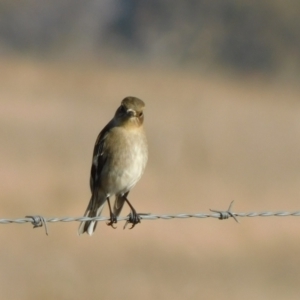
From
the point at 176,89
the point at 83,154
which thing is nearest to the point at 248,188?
the point at 83,154

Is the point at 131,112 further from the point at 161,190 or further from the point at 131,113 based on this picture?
the point at 161,190

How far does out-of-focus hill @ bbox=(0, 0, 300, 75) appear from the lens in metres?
38.4

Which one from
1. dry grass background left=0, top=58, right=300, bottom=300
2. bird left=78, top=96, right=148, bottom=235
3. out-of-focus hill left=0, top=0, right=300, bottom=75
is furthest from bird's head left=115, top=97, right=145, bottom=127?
out-of-focus hill left=0, top=0, right=300, bottom=75

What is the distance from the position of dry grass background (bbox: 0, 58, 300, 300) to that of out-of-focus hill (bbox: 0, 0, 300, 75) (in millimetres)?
10345

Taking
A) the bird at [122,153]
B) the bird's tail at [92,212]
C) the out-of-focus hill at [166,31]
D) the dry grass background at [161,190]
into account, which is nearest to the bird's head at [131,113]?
the bird at [122,153]

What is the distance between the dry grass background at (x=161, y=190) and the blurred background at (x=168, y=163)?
3 centimetres

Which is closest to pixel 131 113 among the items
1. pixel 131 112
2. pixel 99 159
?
pixel 131 112

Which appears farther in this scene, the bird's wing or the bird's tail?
the bird's tail

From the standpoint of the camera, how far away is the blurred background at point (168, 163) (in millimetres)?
13297

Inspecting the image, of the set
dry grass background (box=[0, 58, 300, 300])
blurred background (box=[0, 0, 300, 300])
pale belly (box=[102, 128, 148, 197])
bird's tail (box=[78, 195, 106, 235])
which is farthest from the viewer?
blurred background (box=[0, 0, 300, 300])

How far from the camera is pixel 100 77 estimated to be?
29266mm

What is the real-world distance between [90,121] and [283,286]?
8.91 metres

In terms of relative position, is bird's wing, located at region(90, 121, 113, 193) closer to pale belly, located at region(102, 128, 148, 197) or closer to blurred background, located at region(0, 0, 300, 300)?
pale belly, located at region(102, 128, 148, 197)

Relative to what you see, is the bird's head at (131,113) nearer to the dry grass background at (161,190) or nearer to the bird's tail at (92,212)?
the bird's tail at (92,212)
